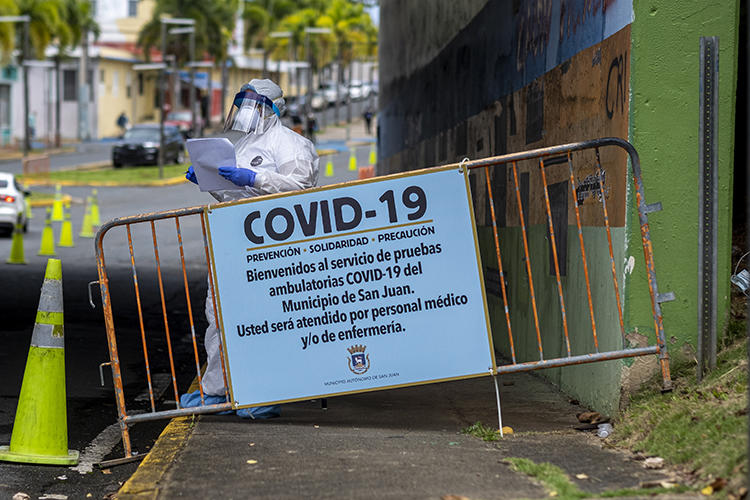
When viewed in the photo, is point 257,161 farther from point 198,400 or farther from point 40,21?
point 40,21

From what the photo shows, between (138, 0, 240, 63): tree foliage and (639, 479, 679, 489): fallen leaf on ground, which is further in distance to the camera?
(138, 0, 240, 63): tree foliage

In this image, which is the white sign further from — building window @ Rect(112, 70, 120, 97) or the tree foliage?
building window @ Rect(112, 70, 120, 97)

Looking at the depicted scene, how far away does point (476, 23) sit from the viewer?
A: 36.6 ft

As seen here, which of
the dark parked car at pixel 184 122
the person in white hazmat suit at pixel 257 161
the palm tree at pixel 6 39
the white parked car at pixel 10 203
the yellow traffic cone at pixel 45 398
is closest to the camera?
the yellow traffic cone at pixel 45 398

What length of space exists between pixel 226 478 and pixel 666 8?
3161 mm

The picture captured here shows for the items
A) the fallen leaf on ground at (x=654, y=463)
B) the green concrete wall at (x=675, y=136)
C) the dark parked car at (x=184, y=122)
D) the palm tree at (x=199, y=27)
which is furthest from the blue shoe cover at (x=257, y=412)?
the palm tree at (x=199, y=27)

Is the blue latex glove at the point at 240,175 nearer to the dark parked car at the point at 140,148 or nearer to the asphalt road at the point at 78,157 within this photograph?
the asphalt road at the point at 78,157

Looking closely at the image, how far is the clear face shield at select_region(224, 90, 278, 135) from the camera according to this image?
22.5ft

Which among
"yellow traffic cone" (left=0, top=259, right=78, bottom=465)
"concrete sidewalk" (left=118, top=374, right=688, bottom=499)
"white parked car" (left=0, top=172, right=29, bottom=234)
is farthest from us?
"white parked car" (left=0, top=172, right=29, bottom=234)

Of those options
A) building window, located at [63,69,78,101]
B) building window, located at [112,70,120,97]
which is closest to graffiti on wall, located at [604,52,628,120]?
building window, located at [63,69,78,101]

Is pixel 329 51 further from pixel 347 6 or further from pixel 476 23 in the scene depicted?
pixel 476 23

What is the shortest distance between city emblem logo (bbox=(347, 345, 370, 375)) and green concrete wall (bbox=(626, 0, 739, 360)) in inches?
53.8

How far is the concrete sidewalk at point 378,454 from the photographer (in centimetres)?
480

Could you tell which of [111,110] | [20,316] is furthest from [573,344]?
[111,110]
